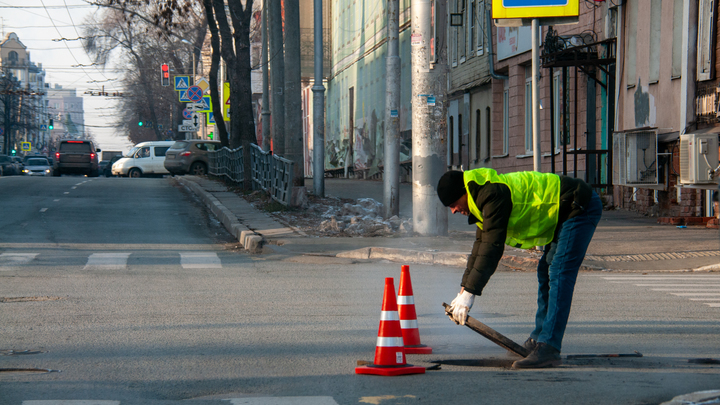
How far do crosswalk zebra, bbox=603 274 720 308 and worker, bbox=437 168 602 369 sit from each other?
10.5 ft

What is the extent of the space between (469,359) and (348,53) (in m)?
40.8

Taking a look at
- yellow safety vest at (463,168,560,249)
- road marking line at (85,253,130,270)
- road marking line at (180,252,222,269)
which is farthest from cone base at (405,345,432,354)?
road marking line at (85,253,130,270)

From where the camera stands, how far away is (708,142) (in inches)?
540

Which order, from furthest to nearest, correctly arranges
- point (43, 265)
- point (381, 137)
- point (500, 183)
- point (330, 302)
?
point (381, 137) < point (43, 265) < point (330, 302) < point (500, 183)

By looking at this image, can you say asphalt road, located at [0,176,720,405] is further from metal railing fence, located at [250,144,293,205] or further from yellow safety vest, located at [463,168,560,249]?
metal railing fence, located at [250,144,293,205]

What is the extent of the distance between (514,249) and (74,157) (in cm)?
3407

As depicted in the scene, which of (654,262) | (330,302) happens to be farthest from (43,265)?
(654,262)

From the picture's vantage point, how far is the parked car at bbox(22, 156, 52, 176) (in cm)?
5212

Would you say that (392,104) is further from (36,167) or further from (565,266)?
(36,167)

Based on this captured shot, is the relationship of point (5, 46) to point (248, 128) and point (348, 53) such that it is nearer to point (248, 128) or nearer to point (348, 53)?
point (348, 53)

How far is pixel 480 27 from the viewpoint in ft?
89.9

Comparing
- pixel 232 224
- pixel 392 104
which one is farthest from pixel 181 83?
pixel 392 104

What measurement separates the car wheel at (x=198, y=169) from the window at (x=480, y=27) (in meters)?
13.2

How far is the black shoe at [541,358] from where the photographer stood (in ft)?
17.5
